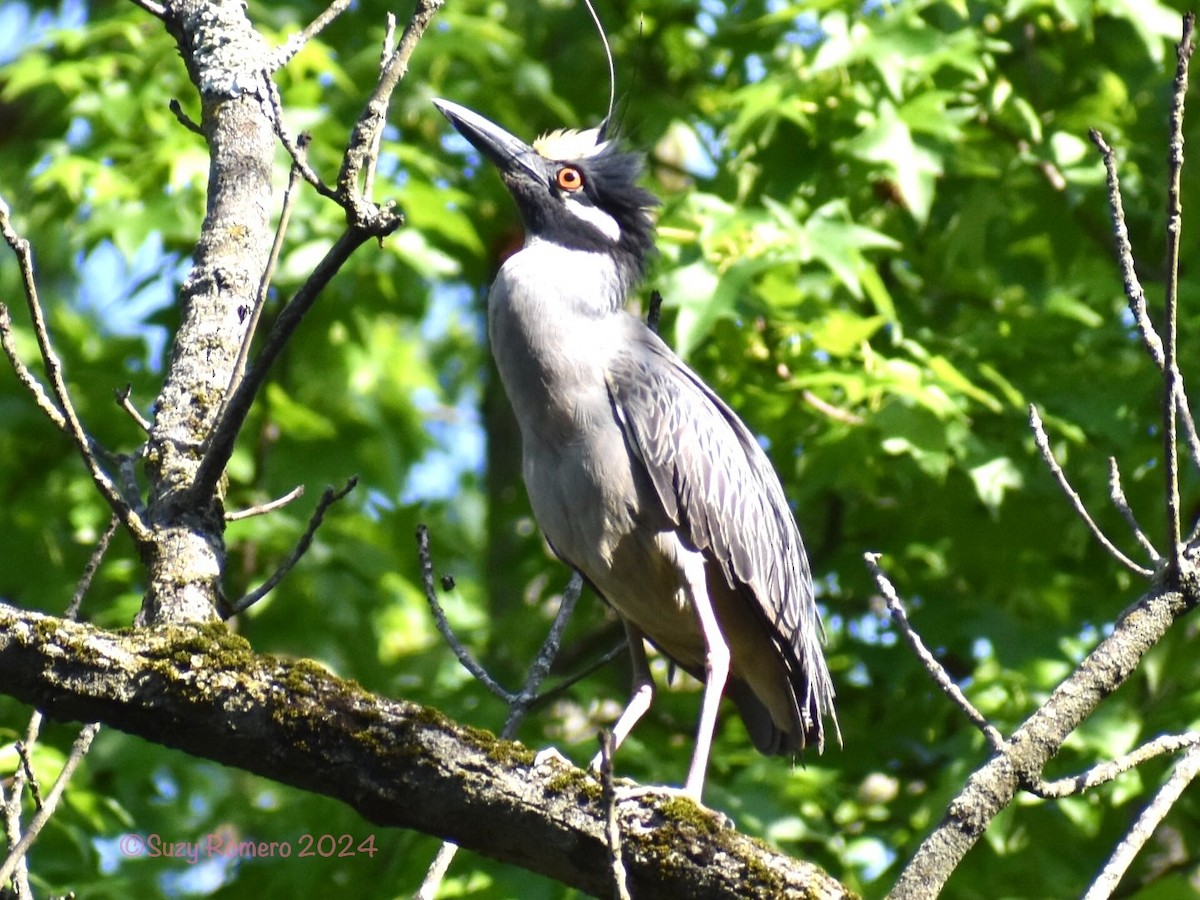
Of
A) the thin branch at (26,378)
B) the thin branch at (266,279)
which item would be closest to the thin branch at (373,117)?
the thin branch at (266,279)

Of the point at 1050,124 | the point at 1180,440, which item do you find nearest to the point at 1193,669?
the point at 1180,440

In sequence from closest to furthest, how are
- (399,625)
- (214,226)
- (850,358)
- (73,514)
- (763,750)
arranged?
1. (214,226)
2. (763,750)
3. (850,358)
4. (73,514)
5. (399,625)

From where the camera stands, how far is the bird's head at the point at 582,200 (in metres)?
5.20

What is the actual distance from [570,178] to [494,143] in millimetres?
331

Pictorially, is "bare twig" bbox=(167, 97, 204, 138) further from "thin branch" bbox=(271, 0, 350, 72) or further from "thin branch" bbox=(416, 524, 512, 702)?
"thin branch" bbox=(416, 524, 512, 702)

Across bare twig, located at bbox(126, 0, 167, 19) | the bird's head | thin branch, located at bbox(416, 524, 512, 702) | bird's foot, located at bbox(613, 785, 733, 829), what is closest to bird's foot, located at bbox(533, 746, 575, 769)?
bird's foot, located at bbox(613, 785, 733, 829)

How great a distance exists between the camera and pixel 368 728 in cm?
261

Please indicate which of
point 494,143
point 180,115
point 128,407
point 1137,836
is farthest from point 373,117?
point 494,143

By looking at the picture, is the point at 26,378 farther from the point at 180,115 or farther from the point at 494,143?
the point at 494,143

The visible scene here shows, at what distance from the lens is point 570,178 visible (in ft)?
17.2

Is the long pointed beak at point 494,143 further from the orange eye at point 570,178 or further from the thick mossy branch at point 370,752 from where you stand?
the thick mossy branch at point 370,752

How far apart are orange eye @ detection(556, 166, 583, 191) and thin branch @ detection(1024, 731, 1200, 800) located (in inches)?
125

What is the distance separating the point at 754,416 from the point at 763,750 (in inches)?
61.7

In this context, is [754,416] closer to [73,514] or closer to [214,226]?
[214,226]
